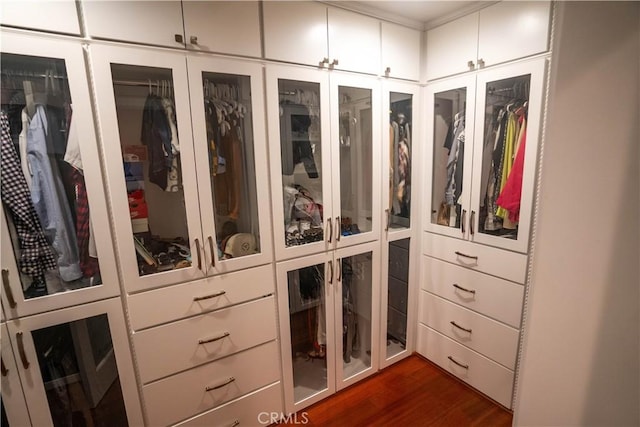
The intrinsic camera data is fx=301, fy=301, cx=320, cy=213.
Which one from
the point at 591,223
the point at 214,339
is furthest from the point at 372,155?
the point at 591,223

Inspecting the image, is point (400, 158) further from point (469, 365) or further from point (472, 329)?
point (469, 365)

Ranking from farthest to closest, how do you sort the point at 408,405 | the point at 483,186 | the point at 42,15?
the point at 408,405, the point at 483,186, the point at 42,15

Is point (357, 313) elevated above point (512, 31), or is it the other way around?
point (512, 31)

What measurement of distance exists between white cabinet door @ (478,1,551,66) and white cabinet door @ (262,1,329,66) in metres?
0.94

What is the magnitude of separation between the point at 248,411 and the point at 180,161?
1.50 metres

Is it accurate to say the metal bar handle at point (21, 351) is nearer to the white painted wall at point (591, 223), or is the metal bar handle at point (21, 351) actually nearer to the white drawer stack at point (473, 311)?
the white painted wall at point (591, 223)

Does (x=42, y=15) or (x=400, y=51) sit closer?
(x=42, y=15)

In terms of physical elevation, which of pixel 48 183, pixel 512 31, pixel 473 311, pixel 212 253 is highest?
pixel 512 31

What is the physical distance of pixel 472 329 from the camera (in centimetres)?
206

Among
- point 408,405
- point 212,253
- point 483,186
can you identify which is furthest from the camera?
point 408,405

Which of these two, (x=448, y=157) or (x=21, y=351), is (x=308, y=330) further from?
Result: (x=448, y=157)

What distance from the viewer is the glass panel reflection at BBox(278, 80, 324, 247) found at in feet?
5.68

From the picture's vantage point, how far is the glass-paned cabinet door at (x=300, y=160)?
5.39 feet

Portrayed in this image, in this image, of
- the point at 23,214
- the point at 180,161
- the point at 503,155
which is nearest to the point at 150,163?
the point at 180,161
